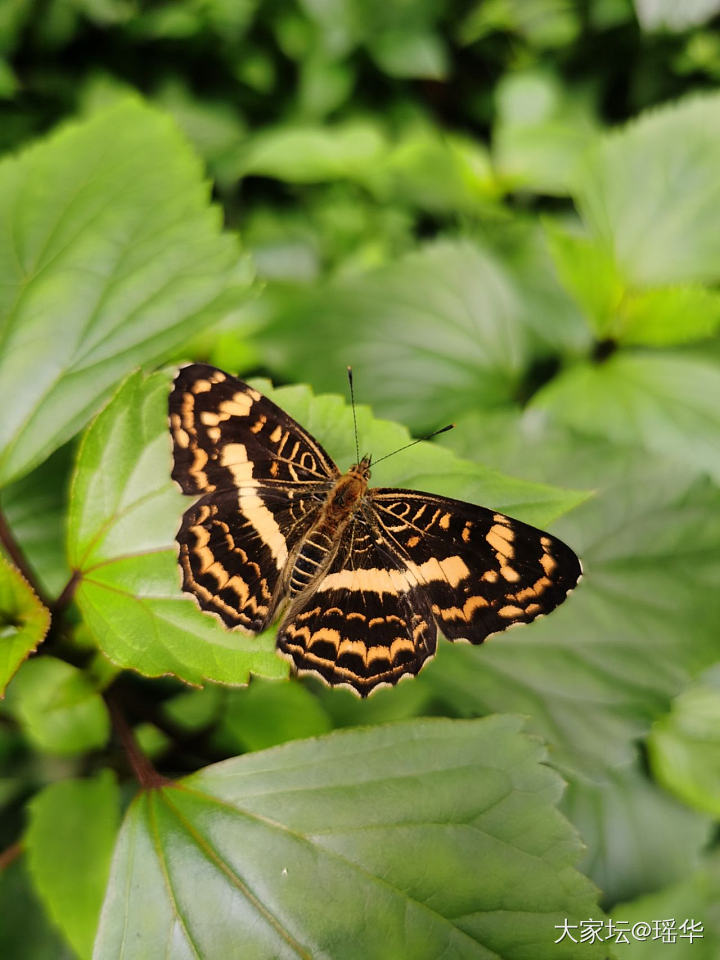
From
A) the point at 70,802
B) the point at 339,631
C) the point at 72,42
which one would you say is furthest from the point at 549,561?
the point at 72,42

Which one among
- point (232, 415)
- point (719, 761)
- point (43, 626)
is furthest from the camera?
point (719, 761)

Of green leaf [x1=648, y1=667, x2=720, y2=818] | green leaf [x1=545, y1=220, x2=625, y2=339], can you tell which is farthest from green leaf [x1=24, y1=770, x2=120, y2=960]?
green leaf [x1=545, y1=220, x2=625, y2=339]

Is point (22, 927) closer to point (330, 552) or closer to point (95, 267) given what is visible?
point (330, 552)

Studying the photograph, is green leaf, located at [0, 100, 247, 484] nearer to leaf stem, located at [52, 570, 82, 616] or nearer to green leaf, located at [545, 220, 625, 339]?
leaf stem, located at [52, 570, 82, 616]

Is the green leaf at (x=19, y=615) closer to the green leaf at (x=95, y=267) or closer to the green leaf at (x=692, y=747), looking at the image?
the green leaf at (x=95, y=267)

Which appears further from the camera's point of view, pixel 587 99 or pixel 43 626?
pixel 587 99

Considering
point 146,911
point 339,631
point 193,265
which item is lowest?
point 146,911

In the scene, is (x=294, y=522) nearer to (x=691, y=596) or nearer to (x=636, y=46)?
(x=691, y=596)

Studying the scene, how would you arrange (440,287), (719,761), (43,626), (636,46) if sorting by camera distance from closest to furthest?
(43,626), (719,761), (440,287), (636,46)
